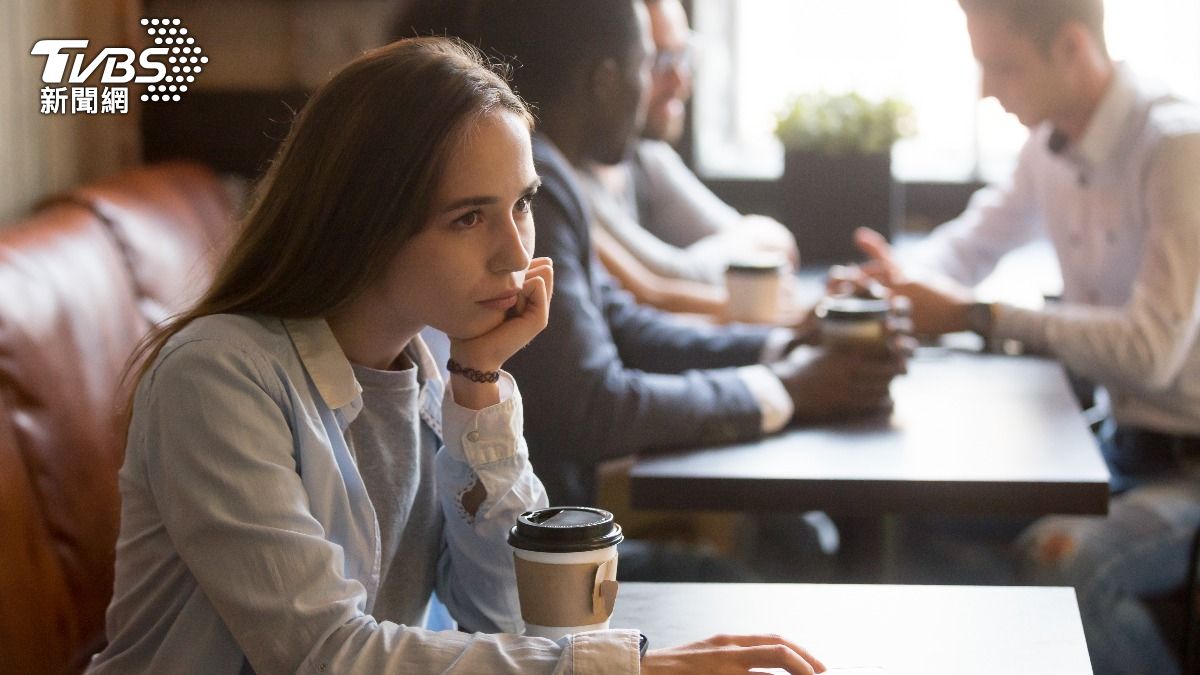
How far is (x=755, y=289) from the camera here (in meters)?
2.61

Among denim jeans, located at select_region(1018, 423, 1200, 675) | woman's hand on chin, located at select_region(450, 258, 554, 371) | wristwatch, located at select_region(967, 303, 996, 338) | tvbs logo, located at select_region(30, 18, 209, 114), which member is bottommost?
denim jeans, located at select_region(1018, 423, 1200, 675)

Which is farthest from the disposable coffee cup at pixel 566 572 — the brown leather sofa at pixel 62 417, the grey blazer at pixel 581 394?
the grey blazer at pixel 581 394

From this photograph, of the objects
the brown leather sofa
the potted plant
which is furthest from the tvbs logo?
the potted plant

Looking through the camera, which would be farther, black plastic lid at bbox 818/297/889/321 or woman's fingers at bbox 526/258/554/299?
black plastic lid at bbox 818/297/889/321

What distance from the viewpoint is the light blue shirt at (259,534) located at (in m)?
1.05

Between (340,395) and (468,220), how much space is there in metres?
0.20

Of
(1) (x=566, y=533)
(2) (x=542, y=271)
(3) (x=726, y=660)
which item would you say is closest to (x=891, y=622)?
(3) (x=726, y=660)

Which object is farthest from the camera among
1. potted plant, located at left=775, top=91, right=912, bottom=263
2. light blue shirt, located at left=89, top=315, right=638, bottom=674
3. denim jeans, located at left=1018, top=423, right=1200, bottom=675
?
potted plant, located at left=775, top=91, right=912, bottom=263

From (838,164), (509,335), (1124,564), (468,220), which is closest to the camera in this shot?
(468,220)

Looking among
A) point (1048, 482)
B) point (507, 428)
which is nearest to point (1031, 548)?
point (1048, 482)

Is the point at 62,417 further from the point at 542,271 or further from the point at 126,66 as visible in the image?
the point at 126,66

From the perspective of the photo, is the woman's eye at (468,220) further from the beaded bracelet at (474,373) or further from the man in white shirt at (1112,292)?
the man in white shirt at (1112,292)

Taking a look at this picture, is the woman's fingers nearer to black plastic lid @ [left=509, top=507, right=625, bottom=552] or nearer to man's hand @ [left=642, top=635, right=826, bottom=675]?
black plastic lid @ [left=509, top=507, right=625, bottom=552]

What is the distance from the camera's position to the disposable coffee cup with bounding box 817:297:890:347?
2043 mm
